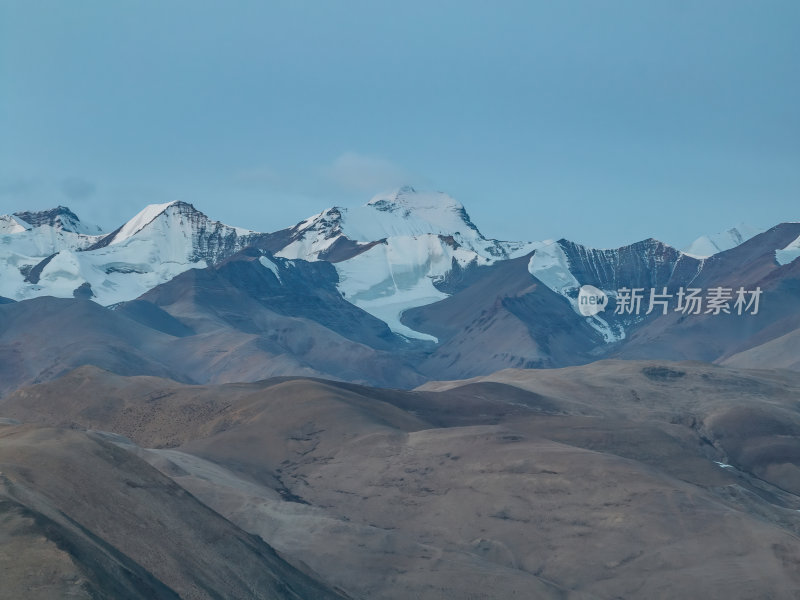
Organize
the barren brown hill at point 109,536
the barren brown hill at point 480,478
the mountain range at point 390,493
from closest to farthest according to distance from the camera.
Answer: the barren brown hill at point 109,536 < the mountain range at point 390,493 < the barren brown hill at point 480,478

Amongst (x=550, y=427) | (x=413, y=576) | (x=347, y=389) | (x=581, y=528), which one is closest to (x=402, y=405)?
(x=347, y=389)

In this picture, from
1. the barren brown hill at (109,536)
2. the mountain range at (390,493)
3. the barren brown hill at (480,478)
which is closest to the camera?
the barren brown hill at (109,536)

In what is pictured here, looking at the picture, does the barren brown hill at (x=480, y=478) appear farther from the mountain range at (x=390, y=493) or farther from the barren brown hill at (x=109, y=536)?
the barren brown hill at (x=109, y=536)

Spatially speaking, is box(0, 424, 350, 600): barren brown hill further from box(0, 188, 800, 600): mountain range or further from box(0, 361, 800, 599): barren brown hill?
box(0, 361, 800, 599): barren brown hill

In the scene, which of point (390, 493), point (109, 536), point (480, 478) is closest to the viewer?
point (109, 536)

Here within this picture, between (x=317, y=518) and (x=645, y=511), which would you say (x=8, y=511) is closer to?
(x=317, y=518)

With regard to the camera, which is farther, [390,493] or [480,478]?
[480,478]

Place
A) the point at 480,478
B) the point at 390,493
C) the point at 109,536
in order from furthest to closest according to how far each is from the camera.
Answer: the point at 480,478 → the point at 390,493 → the point at 109,536

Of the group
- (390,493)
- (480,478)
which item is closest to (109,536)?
(390,493)

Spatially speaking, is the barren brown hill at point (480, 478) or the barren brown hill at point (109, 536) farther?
the barren brown hill at point (480, 478)

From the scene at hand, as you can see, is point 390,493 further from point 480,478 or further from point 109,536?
point 109,536

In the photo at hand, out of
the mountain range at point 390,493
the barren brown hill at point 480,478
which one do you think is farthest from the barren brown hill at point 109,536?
the barren brown hill at point 480,478

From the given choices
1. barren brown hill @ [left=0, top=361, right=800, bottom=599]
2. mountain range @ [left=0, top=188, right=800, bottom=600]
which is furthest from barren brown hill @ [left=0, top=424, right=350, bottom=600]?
barren brown hill @ [left=0, top=361, right=800, bottom=599]

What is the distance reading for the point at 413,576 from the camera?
7250 cm
